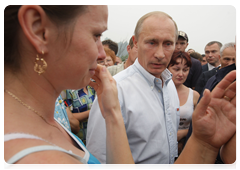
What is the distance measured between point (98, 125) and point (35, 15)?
118cm

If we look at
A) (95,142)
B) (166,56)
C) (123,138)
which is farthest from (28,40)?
(166,56)

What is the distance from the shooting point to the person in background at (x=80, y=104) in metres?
2.58

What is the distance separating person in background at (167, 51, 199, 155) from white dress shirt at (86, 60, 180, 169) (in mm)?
900

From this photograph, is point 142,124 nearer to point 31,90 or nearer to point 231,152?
point 231,152

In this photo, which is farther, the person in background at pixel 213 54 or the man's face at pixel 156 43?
the person in background at pixel 213 54

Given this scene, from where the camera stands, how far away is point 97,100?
1.65m

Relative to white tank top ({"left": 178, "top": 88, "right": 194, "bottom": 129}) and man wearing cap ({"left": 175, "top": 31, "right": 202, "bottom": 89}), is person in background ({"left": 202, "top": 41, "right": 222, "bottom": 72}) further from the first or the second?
white tank top ({"left": 178, "top": 88, "right": 194, "bottom": 129})

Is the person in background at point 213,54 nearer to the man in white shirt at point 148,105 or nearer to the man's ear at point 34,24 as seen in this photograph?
the man in white shirt at point 148,105

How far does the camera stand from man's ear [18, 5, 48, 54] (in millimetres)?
721

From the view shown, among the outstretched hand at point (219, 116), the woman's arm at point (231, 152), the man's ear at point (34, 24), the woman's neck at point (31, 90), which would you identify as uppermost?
the man's ear at point (34, 24)

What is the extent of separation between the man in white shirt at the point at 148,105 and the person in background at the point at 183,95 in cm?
66

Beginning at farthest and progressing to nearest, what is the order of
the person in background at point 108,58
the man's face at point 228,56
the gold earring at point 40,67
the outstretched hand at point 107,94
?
1. the person in background at point 108,58
2. the man's face at point 228,56
3. the outstretched hand at point 107,94
4. the gold earring at point 40,67

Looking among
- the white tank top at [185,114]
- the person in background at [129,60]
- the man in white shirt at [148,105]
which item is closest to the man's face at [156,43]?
the man in white shirt at [148,105]

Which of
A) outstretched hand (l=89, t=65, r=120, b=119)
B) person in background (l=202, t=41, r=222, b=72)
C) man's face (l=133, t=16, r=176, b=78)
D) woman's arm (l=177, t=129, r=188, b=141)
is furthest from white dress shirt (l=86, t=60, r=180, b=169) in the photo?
person in background (l=202, t=41, r=222, b=72)
